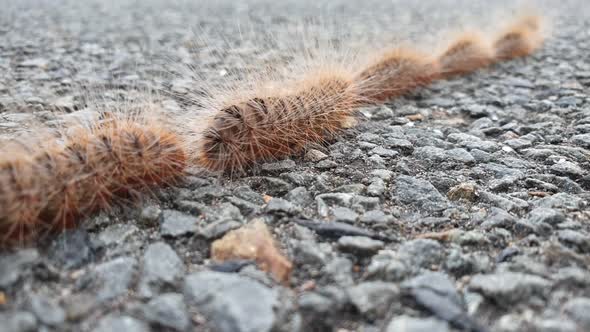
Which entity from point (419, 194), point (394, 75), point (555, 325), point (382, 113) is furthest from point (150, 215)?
point (394, 75)

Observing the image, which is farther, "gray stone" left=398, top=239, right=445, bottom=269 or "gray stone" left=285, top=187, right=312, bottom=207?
"gray stone" left=285, top=187, right=312, bottom=207

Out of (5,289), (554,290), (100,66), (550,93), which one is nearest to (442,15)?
(550,93)

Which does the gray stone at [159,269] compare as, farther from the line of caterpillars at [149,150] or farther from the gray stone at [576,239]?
the gray stone at [576,239]

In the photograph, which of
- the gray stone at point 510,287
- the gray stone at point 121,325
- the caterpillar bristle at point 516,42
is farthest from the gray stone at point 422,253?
A: the caterpillar bristle at point 516,42

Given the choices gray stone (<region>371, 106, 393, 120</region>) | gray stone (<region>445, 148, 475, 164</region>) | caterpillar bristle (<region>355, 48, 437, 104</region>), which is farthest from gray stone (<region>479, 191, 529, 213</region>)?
caterpillar bristle (<region>355, 48, 437, 104</region>)

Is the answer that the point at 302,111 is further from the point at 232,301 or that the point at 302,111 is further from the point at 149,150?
the point at 232,301

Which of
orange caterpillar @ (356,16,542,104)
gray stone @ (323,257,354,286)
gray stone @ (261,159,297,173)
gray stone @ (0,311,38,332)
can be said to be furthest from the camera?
orange caterpillar @ (356,16,542,104)

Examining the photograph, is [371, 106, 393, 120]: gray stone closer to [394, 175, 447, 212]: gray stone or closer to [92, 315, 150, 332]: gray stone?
[394, 175, 447, 212]: gray stone
